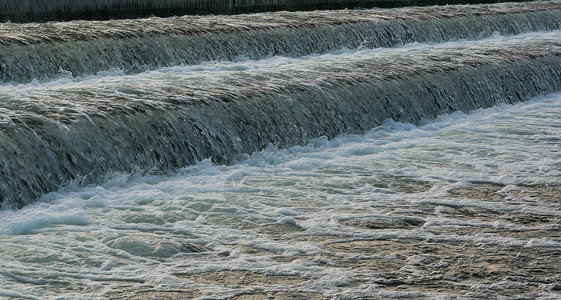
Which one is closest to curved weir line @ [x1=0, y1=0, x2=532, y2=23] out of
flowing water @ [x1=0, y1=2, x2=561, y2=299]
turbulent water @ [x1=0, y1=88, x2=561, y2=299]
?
flowing water @ [x1=0, y1=2, x2=561, y2=299]

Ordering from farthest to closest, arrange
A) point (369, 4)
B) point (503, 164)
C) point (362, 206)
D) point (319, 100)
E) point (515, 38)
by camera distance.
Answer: point (369, 4) < point (515, 38) < point (319, 100) < point (503, 164) < point (362, 206)

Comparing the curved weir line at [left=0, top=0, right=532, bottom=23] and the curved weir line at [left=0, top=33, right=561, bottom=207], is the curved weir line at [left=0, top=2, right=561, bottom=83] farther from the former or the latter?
the curved weir line at [left=0, top=0, right=532, bottom=23]

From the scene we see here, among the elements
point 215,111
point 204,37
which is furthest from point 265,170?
point 204,37

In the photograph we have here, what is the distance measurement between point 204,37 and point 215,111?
3.79 metres

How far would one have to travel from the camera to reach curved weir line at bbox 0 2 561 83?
29.5 feet

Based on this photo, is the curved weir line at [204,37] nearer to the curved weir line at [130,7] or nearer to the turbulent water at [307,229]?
the curved weir line at [130,7]

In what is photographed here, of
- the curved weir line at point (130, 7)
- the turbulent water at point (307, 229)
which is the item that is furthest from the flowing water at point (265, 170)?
the curved weir line at point (130, 7)

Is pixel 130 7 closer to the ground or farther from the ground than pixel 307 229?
farther from the ground

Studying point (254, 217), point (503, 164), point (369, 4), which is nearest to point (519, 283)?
point (254, 217)

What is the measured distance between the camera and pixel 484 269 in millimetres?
4285

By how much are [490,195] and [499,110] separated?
3.97m

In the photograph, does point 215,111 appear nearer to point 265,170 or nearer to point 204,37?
point 265,170

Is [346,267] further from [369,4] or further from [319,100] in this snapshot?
[369,4]

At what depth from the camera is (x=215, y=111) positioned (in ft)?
22.9
